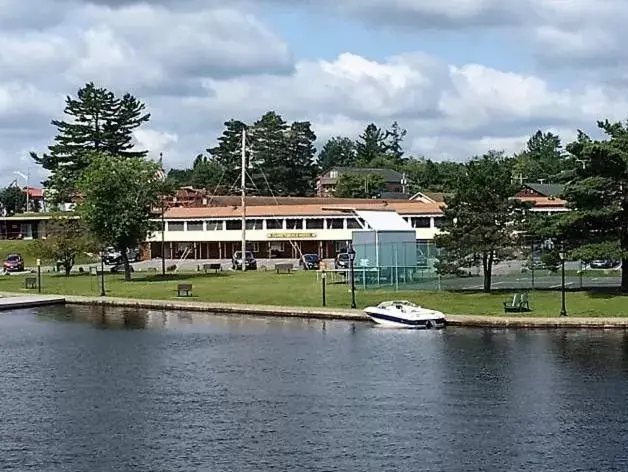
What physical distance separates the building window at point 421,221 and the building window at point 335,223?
6889 mm

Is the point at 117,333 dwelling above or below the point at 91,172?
below

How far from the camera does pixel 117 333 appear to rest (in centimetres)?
5319

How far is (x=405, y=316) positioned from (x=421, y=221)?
5206cm

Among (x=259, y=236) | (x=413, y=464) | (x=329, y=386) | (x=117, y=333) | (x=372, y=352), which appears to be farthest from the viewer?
(x=259, y=236)

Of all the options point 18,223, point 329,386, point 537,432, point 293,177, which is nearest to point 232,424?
point 329,386

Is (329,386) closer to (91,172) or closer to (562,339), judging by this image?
(562,339)

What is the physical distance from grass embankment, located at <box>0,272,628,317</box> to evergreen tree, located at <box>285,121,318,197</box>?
7320 centimetres

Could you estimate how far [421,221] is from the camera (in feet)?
339

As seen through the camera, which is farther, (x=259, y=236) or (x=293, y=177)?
(x=293, y=177)

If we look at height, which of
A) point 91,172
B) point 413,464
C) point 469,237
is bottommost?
point 413,464

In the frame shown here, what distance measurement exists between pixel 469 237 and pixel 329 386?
26468 mm

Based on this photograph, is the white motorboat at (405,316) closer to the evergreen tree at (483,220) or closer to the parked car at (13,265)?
the evergreen tree at (483,220)

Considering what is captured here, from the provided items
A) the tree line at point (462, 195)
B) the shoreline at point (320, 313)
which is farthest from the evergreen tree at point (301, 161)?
the shoreline at point (320, 313)

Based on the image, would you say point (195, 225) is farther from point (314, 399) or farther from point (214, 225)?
point (314, 399)
